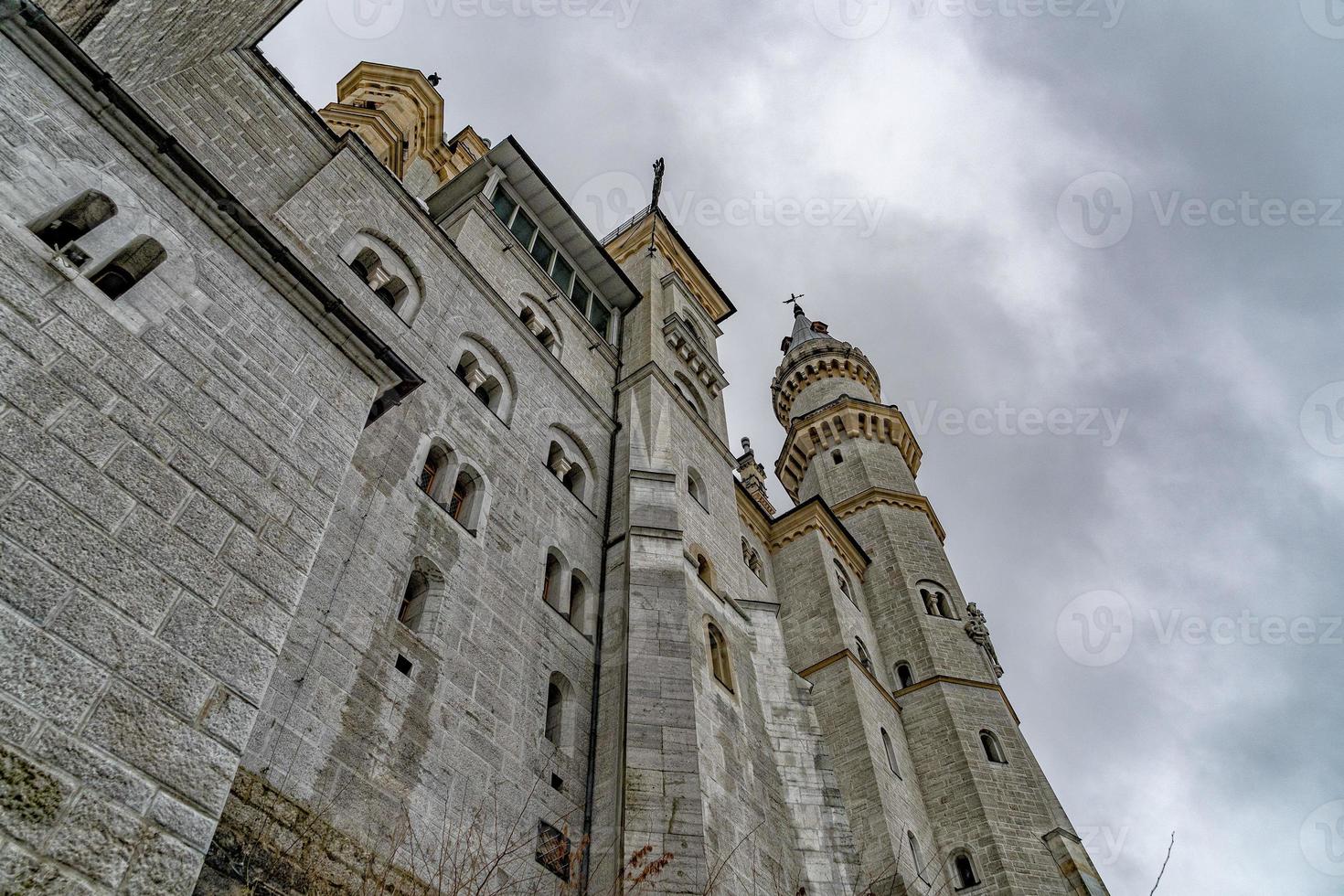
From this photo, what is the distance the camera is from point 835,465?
1203 inches

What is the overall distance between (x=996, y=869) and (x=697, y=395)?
37.3 feet

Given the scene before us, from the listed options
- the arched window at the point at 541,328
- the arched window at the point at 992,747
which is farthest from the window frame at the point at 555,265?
the arched window at the point at 992,747

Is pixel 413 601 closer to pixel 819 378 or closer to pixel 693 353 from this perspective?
pixel 693 353

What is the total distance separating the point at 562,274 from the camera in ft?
65.1

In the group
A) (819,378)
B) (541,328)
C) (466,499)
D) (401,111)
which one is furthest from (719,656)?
(819,378)

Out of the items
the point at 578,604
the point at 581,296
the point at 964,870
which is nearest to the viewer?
the point at 578,604

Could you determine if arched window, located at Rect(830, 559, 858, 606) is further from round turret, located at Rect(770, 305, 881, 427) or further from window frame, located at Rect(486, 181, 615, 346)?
round turret, located at Rect(770, 305, 881, 427)

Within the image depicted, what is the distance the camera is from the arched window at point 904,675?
22131 millimetres

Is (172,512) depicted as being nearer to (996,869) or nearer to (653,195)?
(996,869)

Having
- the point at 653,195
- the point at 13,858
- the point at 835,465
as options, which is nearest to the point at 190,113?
the point at 13,858

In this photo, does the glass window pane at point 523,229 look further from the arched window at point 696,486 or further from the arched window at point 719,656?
the arched window at point 719,656

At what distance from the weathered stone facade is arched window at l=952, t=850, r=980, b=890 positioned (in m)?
0.12

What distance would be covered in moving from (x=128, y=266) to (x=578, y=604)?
7880 mm

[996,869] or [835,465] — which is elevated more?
[835,465]
